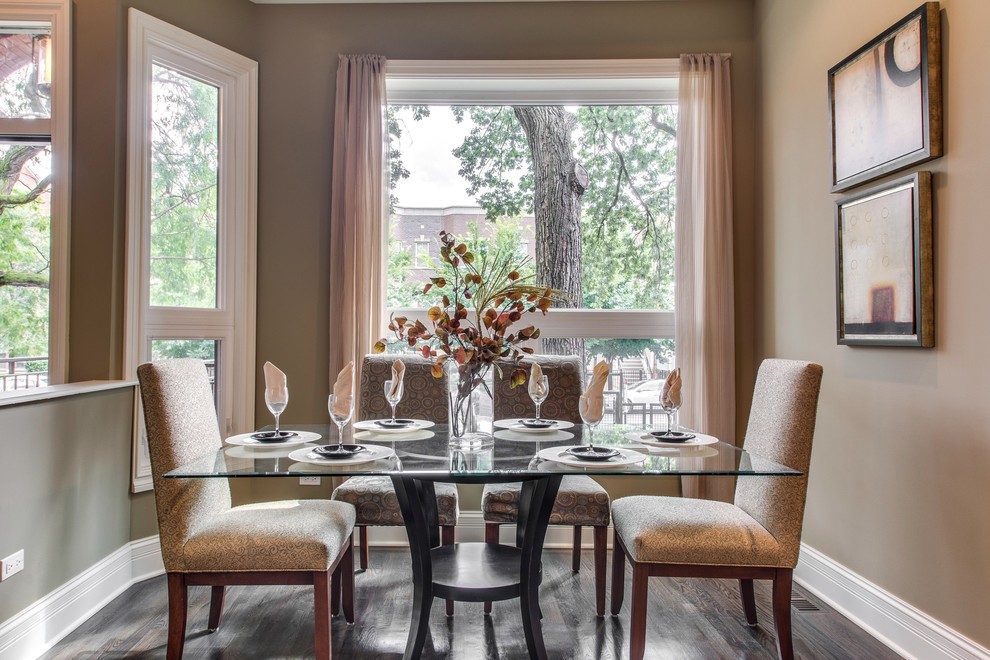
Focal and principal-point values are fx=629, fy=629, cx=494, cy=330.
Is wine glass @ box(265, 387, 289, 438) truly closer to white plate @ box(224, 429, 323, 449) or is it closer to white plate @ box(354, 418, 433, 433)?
white plate @ box(224, 429, 323, 449)

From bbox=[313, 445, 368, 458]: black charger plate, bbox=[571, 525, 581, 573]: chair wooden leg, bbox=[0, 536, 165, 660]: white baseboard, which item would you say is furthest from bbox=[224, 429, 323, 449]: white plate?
bbox=[571, 525, 581, 573]: chair wooden leg

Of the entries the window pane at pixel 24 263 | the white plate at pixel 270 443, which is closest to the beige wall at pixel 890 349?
the white plate at pixel 270 443

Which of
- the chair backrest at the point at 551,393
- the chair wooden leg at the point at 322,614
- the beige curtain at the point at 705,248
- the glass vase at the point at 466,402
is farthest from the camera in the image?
the beige curtain at the point at 705,248

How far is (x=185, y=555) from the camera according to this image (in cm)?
188

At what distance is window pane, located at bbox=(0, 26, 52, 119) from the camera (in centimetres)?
274

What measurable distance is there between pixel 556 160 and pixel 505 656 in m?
2.52

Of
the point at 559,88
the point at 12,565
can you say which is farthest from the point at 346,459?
the point at 559,88

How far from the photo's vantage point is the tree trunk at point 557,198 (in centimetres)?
350

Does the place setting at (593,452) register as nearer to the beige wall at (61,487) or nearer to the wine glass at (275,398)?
the wine glass at (275,398)

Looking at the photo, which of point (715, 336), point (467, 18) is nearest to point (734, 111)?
point (715, 336)

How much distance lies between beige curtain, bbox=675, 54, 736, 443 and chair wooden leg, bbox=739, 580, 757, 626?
985mm

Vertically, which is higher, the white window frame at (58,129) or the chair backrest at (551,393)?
the white window frame at (58,129)

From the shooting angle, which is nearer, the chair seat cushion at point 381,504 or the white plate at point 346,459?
the white plate at point 346,459

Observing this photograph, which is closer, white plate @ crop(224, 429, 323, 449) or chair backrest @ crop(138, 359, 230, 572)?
chair backrest @ crop(138, 359, 230, 572)
